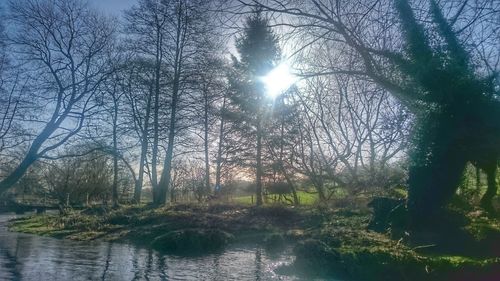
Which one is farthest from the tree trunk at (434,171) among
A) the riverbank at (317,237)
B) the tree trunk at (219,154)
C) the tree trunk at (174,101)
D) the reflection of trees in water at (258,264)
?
the tree trunk at (219,154)

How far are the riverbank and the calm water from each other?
80 centimetres

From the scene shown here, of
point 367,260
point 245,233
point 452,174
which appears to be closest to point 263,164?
point 245,233

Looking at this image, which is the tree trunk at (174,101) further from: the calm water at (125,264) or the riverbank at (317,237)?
the calm water at (125,264)

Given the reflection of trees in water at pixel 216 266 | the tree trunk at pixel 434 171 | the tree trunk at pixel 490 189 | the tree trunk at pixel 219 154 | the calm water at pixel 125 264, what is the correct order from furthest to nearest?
the tree trunk at pixel 219 154 → the tree trunk at pixel 490 189 → the tree trunk at pixel 434 171 → the reflection of trees in water at pixel 216 266 → the calm water at pixel 125 264

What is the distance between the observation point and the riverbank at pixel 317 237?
360 inches

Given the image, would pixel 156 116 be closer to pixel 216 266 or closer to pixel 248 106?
pixel 248 106

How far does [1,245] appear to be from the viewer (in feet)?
52.1

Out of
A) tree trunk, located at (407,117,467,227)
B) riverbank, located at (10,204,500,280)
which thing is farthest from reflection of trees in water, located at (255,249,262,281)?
tree trunk, located at (407,117,467,227)

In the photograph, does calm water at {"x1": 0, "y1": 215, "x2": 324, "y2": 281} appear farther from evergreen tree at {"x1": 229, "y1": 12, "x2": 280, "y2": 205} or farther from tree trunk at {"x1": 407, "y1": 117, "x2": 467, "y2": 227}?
evergreen tree at {"x1": 229, "y1": 12, "x2": 280, "y2": 205}

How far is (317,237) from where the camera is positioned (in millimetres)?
12359

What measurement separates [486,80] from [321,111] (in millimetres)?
17180

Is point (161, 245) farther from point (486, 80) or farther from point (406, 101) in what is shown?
point (486, 80)

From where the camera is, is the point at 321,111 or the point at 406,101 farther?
the point at 321,111

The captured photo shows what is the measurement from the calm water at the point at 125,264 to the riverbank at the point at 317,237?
80 centimetres
